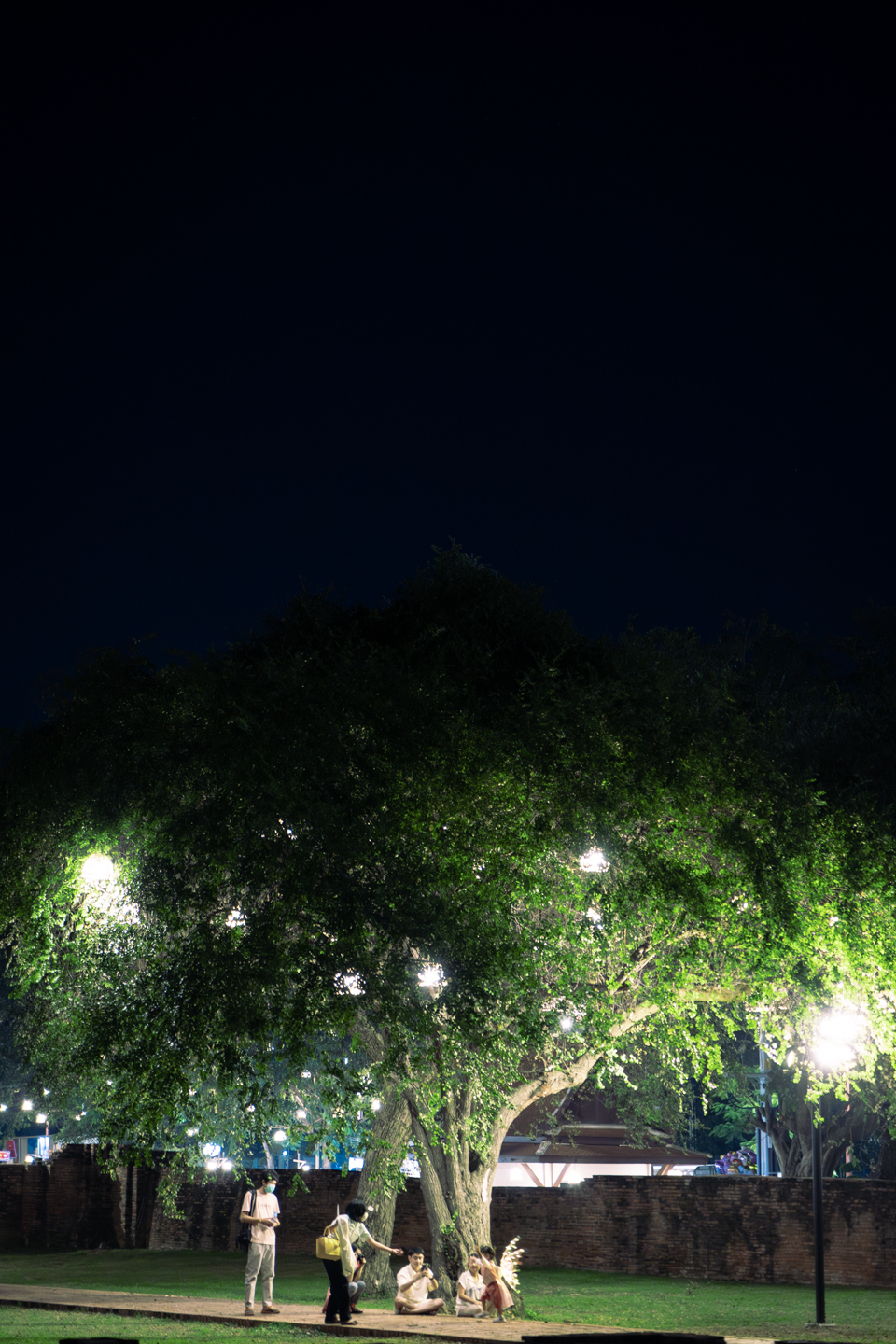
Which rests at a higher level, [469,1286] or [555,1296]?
[469,1286]

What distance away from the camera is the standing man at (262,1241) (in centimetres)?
1603

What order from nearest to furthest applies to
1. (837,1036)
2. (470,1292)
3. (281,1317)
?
1. (281,1317)
2. (470,1292)
3. (837,1036)

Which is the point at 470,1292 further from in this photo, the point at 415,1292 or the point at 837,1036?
the point at 837,1036

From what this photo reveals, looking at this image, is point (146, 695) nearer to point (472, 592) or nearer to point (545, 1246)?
point (472, 592)

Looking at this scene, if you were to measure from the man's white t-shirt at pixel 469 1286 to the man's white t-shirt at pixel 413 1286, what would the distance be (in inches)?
21.9

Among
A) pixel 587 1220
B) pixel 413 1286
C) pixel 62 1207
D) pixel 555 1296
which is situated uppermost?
pixel 413 1286

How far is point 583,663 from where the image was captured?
1767cm

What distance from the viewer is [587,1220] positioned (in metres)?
25.2

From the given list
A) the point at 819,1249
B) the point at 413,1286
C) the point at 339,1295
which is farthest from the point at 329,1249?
the point at 819,1249

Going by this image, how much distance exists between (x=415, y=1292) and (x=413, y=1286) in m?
0.09

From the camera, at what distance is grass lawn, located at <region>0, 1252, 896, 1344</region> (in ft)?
49.1

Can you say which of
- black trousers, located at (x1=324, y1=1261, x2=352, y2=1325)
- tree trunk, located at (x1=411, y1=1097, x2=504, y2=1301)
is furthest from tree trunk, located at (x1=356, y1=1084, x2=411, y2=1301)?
black trousers, located at (x1=324, y1=1261, x2=352, y2=1325)

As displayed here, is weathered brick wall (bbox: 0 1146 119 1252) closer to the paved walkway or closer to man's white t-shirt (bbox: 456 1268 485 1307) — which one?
the paved walkway

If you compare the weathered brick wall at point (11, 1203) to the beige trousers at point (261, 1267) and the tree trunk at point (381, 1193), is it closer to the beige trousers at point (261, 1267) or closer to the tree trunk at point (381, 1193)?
the tree trunk at point (381, 1193)
